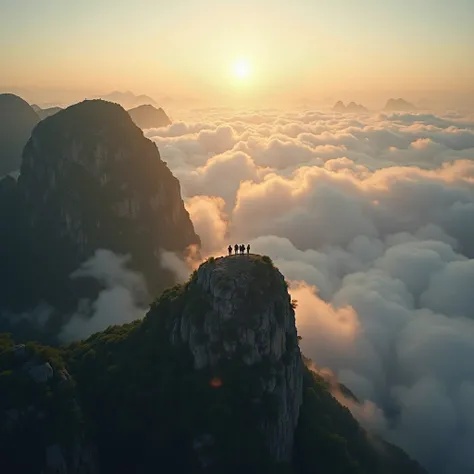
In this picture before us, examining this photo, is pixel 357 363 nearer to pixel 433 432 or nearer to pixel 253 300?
pixel 433 432

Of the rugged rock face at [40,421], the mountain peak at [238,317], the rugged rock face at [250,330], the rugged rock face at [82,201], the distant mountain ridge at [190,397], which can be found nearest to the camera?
the rugged rock face at [40,421]

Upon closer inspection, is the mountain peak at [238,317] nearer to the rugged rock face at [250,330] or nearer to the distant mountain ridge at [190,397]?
the rugged rock face at [250,330]

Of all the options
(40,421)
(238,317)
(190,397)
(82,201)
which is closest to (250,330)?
(238,317)

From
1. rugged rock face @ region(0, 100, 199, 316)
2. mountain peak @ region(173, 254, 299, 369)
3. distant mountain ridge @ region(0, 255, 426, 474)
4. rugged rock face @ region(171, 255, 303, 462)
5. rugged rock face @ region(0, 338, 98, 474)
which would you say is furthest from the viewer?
rugged rock face @ region(0, 100, 199, 316)

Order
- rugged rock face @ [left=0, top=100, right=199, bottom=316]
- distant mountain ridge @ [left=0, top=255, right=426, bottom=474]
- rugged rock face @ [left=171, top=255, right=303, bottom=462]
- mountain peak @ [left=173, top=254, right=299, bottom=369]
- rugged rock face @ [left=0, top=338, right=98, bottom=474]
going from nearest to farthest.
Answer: rugged rock face @ [left=0, top=338, right=98, bottom=474] → distant mountain ridge @ [left=0, top=255, right=426, bottom=474] → rugged rock face @ [left=171, top=255, right=303, bottom=462] → mountain peak @ [left=173, top=254, right=299, bottom=369] → rugged rock face @ [left=0, top=100, right=199, bottom=316]

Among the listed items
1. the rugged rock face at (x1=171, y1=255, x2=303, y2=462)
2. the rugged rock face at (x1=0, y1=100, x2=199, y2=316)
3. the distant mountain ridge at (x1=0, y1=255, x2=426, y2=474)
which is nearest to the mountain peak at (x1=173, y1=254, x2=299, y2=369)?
the rugged rock face at (x1=171, y1=255, x2=303, y2=462)

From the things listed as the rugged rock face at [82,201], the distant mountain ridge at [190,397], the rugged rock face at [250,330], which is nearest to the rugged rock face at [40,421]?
the distant mountain ridge at [190,397]

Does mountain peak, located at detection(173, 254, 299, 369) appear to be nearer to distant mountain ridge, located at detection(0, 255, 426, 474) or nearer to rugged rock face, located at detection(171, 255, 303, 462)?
rugged rock face, located at detection(171, 255, 303, 462)

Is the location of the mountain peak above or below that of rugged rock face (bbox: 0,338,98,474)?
above
